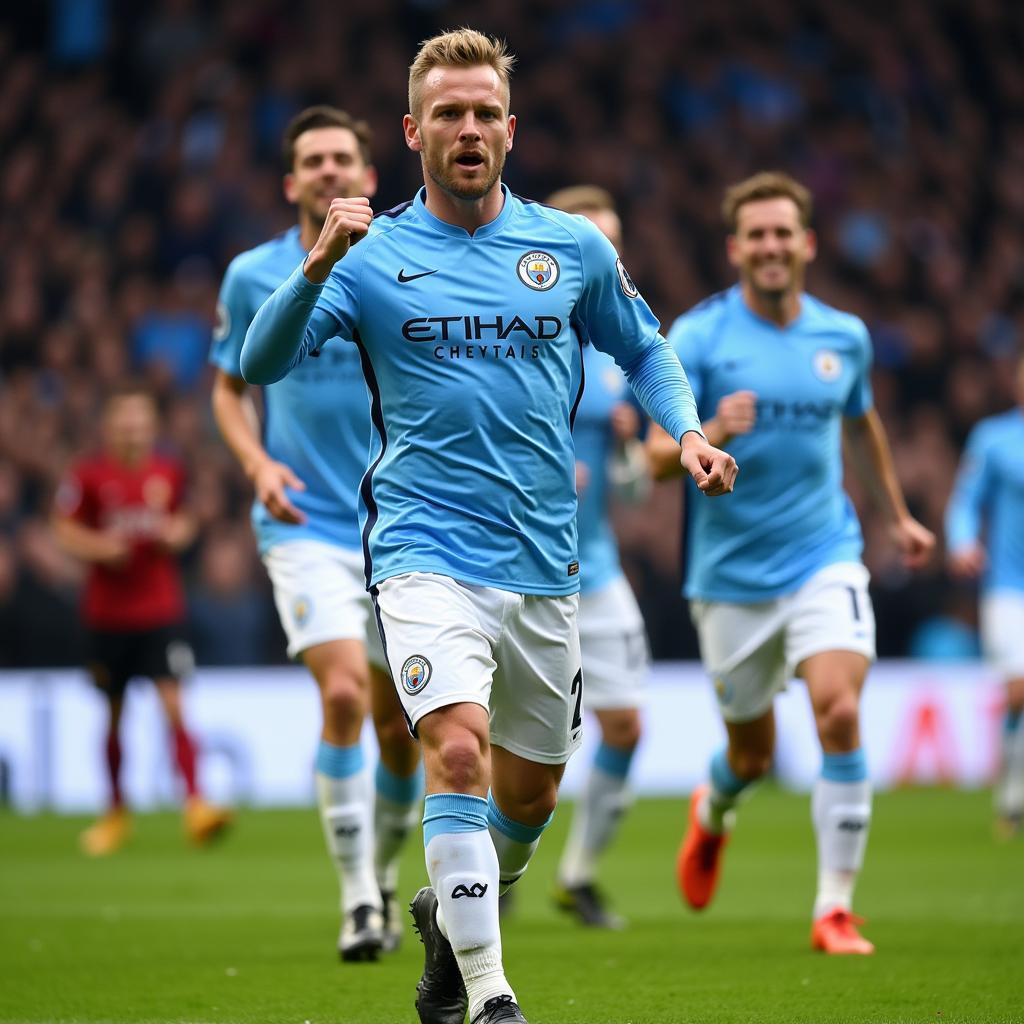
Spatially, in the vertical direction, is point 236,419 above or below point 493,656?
above

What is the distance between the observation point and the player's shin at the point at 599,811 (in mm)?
8203

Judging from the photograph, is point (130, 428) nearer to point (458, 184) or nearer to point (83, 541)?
point (83, 541)

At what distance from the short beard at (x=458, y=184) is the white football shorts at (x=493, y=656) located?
1.01 meters

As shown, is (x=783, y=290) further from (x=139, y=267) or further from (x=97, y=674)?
(x=139, y=267)

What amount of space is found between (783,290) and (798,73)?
51.1ft

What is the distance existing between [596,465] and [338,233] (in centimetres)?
406

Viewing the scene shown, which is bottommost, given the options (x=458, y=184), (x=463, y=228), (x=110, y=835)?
(x=110, y=835)

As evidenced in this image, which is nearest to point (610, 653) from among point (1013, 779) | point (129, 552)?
point (1013, 779)

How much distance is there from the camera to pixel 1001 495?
1223 centimetres

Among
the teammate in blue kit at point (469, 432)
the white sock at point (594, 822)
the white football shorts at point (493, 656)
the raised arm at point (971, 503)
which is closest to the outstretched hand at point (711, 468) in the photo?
the teammate in blue kit at point (469, 432)

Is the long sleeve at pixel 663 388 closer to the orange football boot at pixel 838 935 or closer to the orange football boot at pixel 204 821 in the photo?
the orange football boot at pixel 838 935

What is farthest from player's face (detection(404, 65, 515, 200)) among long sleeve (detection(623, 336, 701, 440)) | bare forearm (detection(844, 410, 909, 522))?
bare forearm (detection(844, 410, 909, 522))

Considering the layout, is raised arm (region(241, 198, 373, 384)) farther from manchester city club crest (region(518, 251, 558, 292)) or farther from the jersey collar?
manchester city club crest (region(518, 251, 558, 292))

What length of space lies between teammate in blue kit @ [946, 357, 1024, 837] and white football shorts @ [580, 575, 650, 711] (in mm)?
4022
